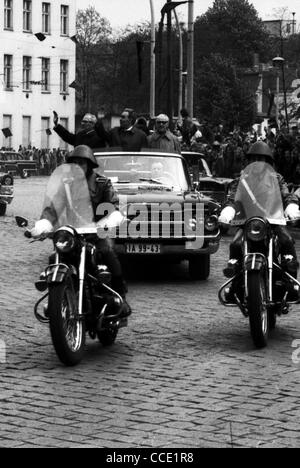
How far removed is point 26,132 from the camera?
83312 mm

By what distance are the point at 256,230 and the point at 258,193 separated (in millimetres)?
499

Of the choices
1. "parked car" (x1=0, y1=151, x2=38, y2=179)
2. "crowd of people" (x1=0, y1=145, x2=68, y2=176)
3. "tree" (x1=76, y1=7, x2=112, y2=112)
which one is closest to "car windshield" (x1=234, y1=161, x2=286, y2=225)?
"parked car" (x1=0, y1=151, x2=38, y2=179)

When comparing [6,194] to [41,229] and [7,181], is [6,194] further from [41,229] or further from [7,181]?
[41,229]

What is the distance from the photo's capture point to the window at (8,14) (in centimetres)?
8056

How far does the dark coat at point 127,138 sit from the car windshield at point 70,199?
9203 millimetres

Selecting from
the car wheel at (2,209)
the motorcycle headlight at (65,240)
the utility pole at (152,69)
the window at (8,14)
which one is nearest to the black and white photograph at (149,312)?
the motorcycle headlight at (65,240)

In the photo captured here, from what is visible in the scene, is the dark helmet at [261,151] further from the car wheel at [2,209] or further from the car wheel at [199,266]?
the car wheel at [2,209]

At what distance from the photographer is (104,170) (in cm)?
1580

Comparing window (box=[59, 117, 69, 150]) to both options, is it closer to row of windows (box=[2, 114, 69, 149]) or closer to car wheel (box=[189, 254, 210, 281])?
row of windows (box=[2, 114, 69, 149])

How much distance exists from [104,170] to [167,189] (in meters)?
0.89

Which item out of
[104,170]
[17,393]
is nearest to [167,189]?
[104,170]
